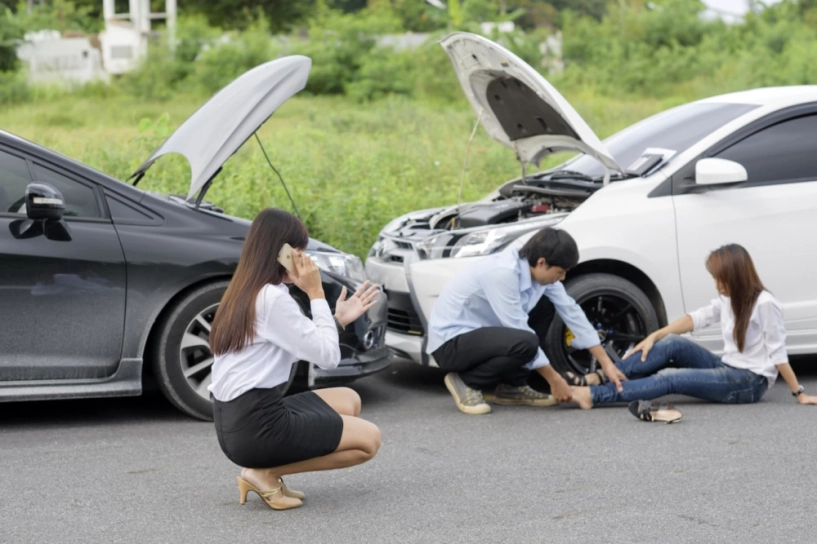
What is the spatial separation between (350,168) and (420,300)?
493 centimetres

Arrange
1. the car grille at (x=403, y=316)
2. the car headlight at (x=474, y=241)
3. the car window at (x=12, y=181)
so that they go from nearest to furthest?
the car window at (x=12, y=181) < the car headlight at (x=474, y=241) < the car grille at (x=403, y=316)

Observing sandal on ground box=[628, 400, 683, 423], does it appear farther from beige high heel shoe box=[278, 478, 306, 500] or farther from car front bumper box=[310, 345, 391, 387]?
beige high heel shoe box=[278, 478, 306, 500]

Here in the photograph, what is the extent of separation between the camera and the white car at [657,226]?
6.67 metres

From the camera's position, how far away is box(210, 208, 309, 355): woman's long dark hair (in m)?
4.19

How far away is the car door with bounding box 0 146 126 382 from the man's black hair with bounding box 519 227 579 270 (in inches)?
90.6

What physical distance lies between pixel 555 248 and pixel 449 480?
5.47 feet

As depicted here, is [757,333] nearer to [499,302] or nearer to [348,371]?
[499,302]

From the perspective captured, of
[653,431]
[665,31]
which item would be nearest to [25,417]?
[653,431]

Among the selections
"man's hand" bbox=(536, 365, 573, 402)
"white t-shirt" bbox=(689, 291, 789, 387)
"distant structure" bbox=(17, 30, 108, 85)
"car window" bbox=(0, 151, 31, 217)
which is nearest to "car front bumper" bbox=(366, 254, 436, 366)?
"man's hand" bbox=(536, 365, 573, 402)

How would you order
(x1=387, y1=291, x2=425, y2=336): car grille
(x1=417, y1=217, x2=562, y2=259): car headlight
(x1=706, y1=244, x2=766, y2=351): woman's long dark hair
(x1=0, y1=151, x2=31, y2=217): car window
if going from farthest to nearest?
(x1=387, y1=291, x2=425, y2=336): car grille
(x1=417, y1=217, x2=562, y2=259): car headlight
(x1=706, y1=244, x2=766, y2=351): woman's long dark hair
(x1=0, y1=151, x2=31, y2=217): car window

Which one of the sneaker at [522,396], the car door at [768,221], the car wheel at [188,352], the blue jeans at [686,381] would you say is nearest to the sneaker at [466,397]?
the sneaker at [522,396]

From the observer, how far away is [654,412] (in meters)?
6.02

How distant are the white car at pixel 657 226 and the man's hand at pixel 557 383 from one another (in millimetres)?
349

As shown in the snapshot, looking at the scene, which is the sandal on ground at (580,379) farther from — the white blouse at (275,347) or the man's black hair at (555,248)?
the white blouse at (275,347)
